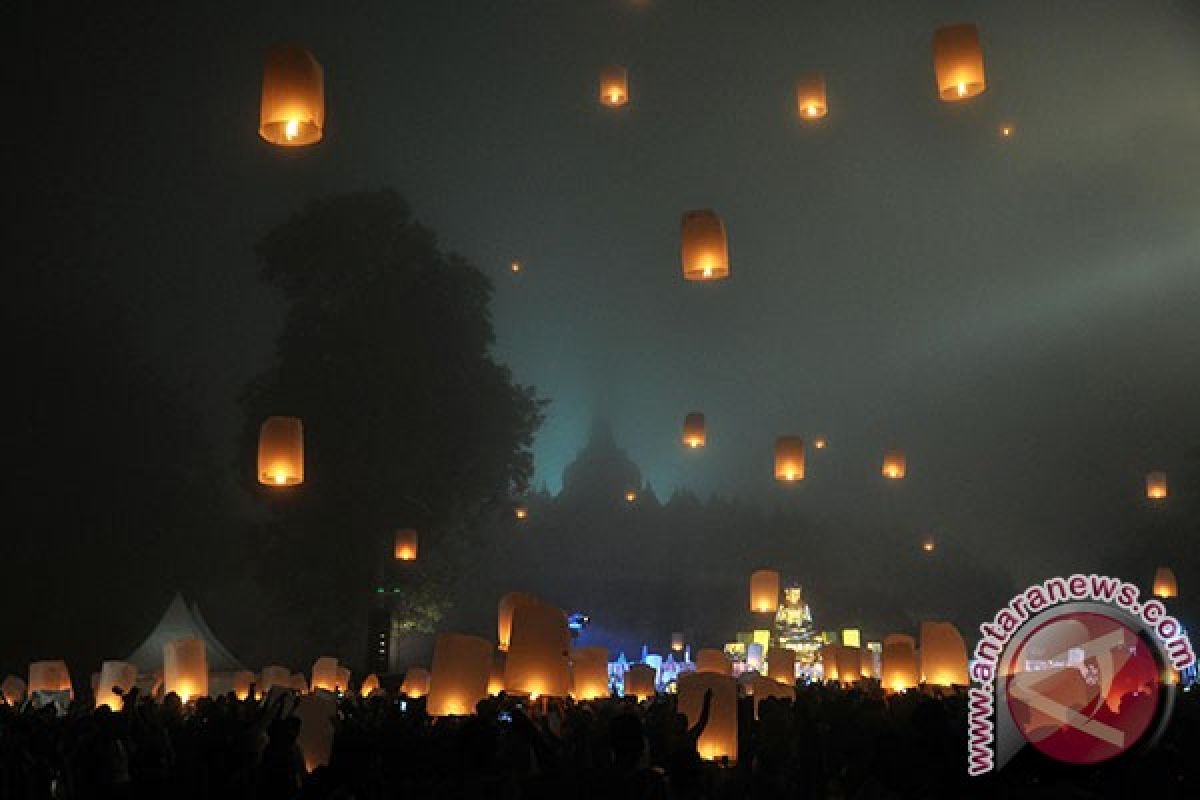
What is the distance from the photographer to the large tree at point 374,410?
20.1 meters

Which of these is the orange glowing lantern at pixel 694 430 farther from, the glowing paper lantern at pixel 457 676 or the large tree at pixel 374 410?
the glowing paper lantern at pixel 457 676

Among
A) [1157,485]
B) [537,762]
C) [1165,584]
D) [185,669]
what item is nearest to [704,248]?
[537,762]

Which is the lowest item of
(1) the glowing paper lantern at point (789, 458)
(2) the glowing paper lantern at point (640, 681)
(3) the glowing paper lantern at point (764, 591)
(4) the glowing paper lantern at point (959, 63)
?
(2) the glowing paper lantern at point (640, 681)

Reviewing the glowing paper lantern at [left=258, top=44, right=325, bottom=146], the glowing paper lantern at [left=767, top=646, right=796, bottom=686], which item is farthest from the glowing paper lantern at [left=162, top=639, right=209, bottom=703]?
the glowing paper lantern at [left=258, top=44, right=325, bottom=146]

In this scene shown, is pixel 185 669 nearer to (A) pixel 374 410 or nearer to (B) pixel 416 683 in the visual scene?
(B) pixel 416 683

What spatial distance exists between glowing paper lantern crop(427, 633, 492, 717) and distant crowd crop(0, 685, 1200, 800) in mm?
1044

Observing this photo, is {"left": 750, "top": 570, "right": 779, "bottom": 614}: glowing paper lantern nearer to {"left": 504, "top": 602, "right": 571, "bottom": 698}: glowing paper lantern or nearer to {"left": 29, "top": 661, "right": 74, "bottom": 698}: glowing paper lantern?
{"left": 29, "top": 661, "right": 74, "bottom": 698}: glowing paper lantern

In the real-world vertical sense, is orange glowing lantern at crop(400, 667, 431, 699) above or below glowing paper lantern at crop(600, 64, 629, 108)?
below

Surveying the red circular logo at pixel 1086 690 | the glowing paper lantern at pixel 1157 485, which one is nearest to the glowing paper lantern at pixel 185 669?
the red circular logo at pixel 1086 690

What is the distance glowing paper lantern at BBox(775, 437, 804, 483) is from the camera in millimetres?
15023

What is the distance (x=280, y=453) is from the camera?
10836mm

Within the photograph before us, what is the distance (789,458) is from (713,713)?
8.33 meters

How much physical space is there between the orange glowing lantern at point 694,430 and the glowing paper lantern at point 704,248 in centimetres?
1004

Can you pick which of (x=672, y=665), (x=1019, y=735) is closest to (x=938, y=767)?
(x=1019, y=735)
